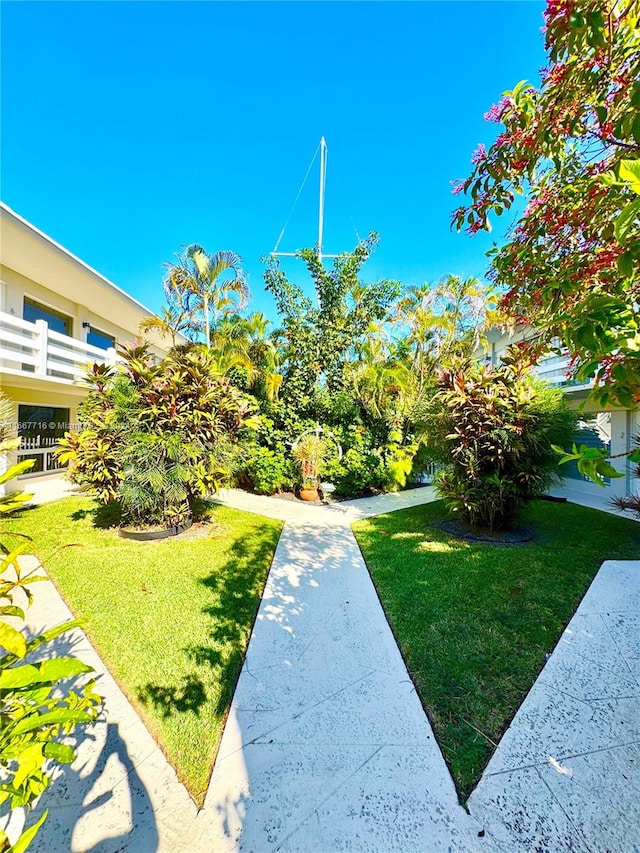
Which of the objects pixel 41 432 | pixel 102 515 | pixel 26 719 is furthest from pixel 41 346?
pixel 26 719

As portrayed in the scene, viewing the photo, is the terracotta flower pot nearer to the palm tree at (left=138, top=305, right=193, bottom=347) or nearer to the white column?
the white column

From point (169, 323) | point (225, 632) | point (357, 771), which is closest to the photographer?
point (357, 771)

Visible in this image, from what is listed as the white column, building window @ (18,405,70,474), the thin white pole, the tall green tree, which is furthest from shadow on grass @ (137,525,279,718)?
the thin white pole

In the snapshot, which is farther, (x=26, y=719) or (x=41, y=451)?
(x=41, y=451)

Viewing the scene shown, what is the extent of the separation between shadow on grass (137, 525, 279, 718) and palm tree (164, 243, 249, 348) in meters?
10.9

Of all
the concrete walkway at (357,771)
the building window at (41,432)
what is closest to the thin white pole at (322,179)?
the building window at (41,432)

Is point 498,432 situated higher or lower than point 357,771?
higher

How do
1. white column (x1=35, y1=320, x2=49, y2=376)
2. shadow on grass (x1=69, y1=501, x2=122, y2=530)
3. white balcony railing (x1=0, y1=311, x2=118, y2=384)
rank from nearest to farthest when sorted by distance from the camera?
1. shadow on grass (x1=69, y1=501, x2=122, y2=530)
2. white balcony railing (x1=0, y1=311, x2=118, y2=384)
3. white column (x1=35, y1=320, x2=49, y2=376)

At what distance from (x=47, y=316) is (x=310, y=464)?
31.0 feet

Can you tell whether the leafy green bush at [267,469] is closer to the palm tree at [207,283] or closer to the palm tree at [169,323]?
the palm tree at [169,323]

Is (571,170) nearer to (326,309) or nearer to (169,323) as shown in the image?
(326,309)

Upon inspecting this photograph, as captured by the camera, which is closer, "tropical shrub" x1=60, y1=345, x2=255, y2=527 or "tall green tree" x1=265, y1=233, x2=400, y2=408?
"tropical shrub" x1=60, y1=345, x2=255, y2=527

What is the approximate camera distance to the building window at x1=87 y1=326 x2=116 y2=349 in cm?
1285

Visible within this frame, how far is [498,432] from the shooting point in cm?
565
